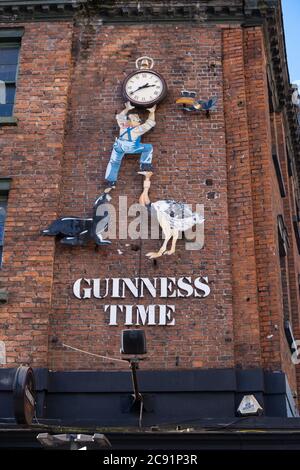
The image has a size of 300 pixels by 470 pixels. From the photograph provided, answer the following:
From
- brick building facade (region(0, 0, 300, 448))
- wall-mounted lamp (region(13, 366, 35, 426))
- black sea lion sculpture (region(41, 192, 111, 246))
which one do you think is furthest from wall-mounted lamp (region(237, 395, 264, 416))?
black sea lion sculpture (region(41, 192, 111, 246))

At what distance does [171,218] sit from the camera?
1278cm

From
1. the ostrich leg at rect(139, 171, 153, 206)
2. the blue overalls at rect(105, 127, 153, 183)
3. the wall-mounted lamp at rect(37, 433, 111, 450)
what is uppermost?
the blue overalls at rect(105, 127, 153, 183)

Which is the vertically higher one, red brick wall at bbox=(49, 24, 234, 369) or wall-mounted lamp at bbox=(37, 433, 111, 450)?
red brick wall at bbox=(49, 24, 234, 369)

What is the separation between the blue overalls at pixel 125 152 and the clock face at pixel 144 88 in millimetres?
735

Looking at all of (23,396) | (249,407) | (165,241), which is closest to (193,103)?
(165,241)

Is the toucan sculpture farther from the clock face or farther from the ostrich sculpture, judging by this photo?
the ostrich sculpture

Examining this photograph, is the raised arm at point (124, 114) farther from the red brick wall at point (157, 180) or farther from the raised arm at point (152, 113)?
the raised arm at point (152, 113)

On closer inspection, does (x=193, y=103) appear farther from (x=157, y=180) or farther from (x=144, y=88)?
(x=157, y=180)

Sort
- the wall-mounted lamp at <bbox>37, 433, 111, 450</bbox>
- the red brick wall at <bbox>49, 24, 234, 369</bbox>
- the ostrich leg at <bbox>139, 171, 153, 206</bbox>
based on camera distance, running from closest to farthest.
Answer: the wall-mounted lamp at <bbox>37, 433, 111, 450</bbox>, the red brick wall at <bbox>49, 24, 234, 369</bbox>, the ostrich leg at <bbox>139, 171, 153, 206</bbox>

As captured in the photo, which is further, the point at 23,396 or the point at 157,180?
the point at 157,180

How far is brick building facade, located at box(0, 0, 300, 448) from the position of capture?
1184 cm

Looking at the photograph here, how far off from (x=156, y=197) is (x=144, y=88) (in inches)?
85.6

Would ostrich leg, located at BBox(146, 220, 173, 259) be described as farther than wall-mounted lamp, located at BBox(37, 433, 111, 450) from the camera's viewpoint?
Result: Yes
